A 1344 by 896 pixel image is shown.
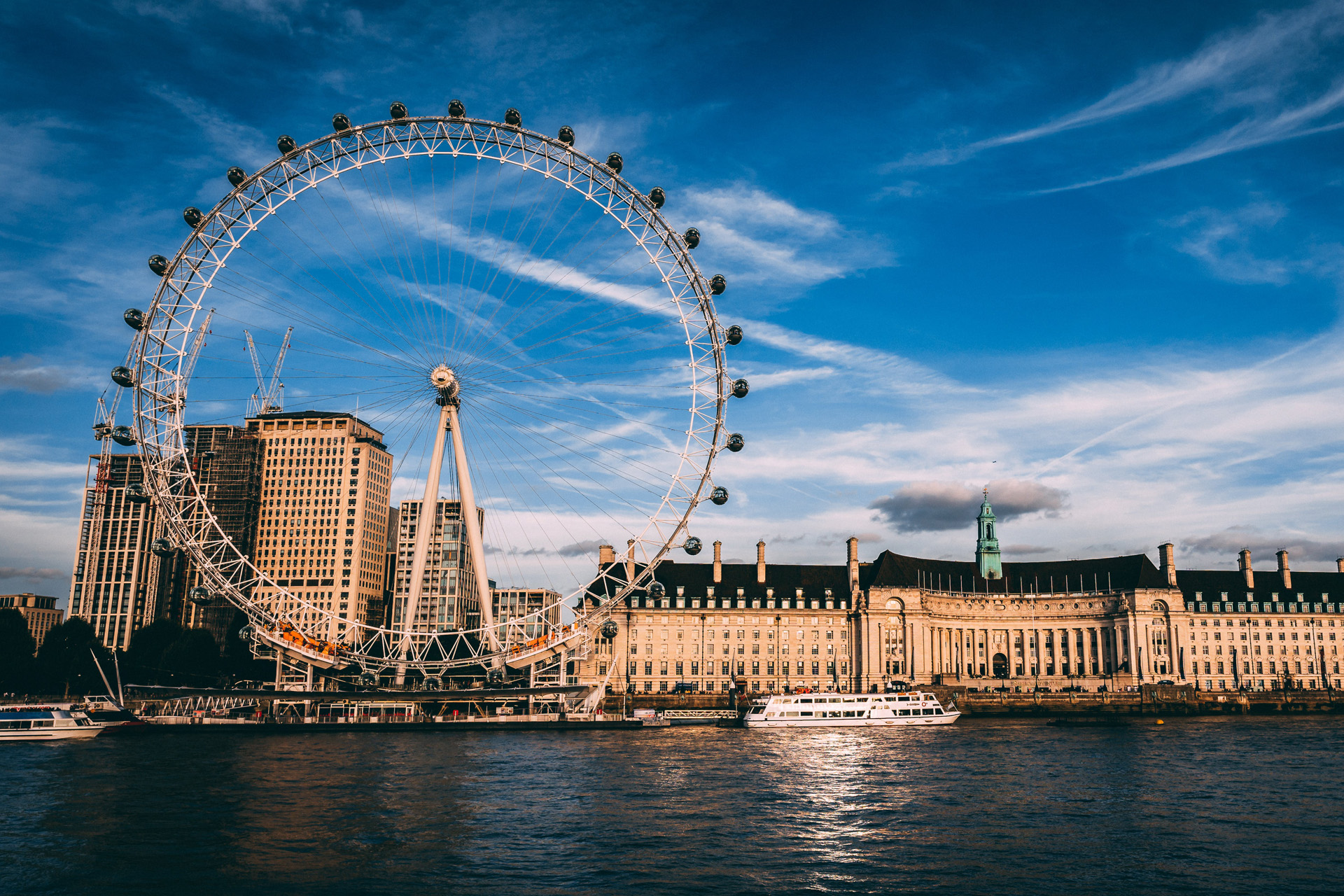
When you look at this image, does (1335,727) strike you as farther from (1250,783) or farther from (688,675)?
(688,675)

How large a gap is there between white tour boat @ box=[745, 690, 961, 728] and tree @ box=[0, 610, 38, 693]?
3499 inches

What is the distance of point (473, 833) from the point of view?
45.5 metres

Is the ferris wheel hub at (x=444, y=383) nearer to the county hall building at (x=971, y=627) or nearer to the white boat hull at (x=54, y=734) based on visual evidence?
the white boat hull at (x=54, y=734)

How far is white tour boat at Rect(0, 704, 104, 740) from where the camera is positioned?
97438 millimetres

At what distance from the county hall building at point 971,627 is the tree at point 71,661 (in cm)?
6697

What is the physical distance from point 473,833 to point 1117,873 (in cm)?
2599

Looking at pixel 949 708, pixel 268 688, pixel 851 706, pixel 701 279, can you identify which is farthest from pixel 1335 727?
pixel 268 688

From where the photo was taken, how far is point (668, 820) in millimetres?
49125

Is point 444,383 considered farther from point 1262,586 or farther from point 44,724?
point 1262,586

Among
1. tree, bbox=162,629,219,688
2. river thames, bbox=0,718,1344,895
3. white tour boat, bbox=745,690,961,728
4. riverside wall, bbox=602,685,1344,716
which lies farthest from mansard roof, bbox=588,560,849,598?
river thames, bbox=0,718,1344,895

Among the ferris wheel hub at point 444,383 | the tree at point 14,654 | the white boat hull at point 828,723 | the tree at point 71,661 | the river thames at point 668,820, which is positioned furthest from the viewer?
the tree at point 71,661

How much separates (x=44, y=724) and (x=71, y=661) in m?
38.5

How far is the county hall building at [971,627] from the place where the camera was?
568ft

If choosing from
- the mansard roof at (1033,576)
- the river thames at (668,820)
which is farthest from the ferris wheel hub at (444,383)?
the mansard roof at (1033,576)
